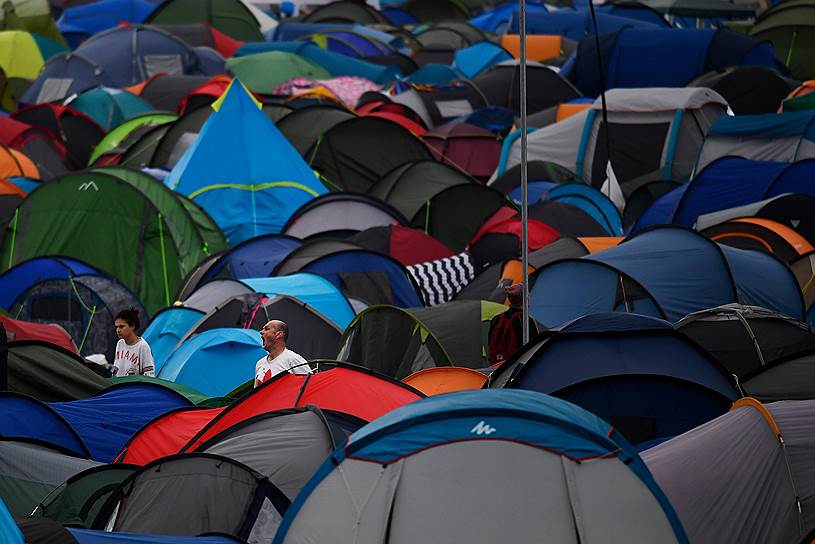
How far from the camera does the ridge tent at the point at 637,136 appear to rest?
22844 millimetres

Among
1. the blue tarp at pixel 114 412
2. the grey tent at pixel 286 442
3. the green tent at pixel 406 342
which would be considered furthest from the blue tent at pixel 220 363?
the grey tent at pixel 286 442

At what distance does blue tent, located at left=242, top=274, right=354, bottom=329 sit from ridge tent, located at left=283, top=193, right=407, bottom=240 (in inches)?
144

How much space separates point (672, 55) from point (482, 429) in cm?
2345

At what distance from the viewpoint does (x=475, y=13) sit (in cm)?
4828

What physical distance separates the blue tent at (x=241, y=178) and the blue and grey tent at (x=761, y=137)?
5.35 m

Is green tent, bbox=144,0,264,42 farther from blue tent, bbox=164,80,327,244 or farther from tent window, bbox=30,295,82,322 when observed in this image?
tent window, bbox=30,295,82,322

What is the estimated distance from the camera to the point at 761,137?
21.3m

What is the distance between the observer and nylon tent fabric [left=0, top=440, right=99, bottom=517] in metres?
9.10

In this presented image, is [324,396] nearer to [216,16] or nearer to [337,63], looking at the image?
[337,63]

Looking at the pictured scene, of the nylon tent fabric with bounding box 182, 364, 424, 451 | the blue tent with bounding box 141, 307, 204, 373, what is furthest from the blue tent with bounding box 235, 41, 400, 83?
the nylon tent fabric with bounding box 182, 364, 424, 451

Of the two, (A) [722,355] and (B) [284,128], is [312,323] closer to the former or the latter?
(A) [722,355]

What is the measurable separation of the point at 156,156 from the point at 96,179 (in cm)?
460

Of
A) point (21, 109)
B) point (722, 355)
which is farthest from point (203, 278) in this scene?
point (21, 109)

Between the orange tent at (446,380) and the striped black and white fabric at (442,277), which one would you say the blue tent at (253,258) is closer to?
the striped black and white fabric at (442,277)
